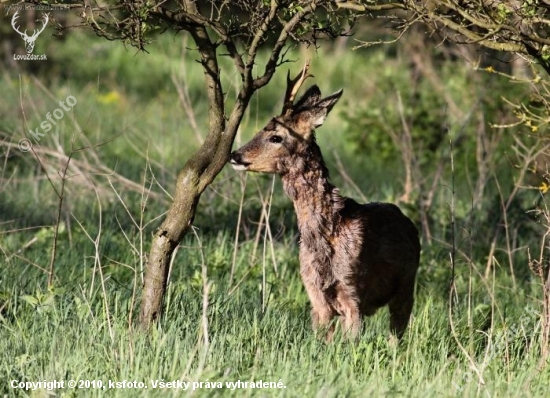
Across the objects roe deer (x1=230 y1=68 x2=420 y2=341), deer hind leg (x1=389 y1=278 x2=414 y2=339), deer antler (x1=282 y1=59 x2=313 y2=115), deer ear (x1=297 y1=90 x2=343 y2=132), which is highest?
deer antler (x1=282 y1=59 x2=313 y2=115)

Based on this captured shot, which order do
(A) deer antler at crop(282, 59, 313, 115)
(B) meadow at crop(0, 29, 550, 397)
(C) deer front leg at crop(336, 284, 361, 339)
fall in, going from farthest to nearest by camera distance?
1. (C) deer front leg at crop(336, 284, 361, 339)
2. (A) deer antler at crop(282, 59, 313, 115)
3. (B) meadow at crop(0, 29, 550, 397)

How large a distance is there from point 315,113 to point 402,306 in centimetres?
155

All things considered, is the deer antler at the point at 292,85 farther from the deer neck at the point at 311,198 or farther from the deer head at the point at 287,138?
the deer neck at the point at 311,198

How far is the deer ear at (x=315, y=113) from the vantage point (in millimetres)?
7180

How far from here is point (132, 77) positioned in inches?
750

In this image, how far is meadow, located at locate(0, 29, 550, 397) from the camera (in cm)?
546

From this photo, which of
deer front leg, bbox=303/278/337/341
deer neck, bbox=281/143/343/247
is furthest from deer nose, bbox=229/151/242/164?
deer front leg, bbox=303/278/337/341

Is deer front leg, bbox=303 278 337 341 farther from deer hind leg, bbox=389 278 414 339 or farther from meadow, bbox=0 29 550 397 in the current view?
deer hind leg, bbox=389 278 414 339

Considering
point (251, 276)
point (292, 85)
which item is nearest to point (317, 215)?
point (292, 85)

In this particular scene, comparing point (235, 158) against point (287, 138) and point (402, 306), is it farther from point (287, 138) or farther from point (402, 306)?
point (402, 306)

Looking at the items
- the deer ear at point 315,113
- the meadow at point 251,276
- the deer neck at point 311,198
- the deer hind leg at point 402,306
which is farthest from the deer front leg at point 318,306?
the deer ear at point 315,113

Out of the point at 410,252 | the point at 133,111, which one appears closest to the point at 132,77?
the point at 133,111

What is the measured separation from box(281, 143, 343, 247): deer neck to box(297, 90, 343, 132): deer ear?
0.14 meters

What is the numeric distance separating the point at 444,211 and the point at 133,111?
6656 millimetres
